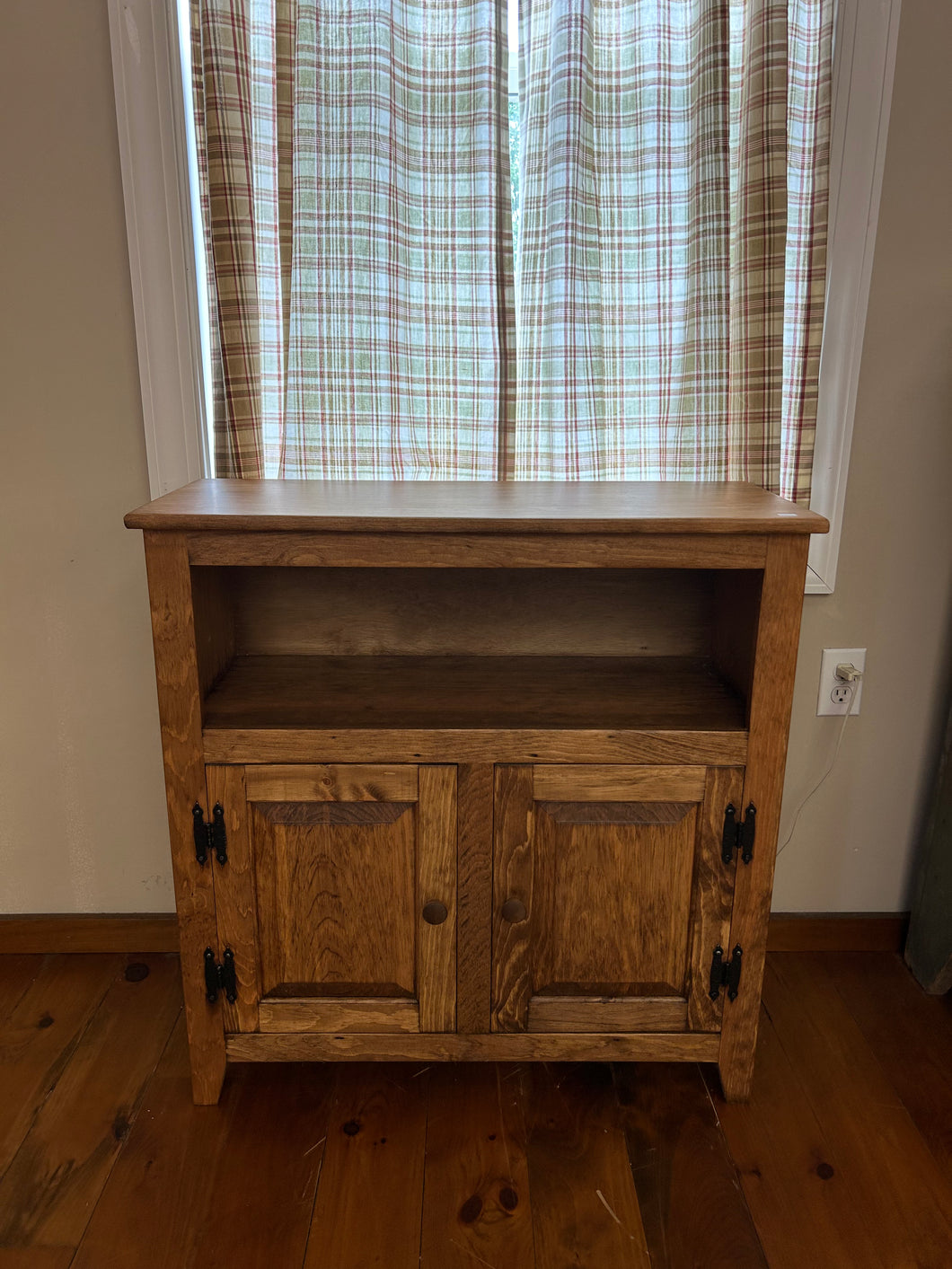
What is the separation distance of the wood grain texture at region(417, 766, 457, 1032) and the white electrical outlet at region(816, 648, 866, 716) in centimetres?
79

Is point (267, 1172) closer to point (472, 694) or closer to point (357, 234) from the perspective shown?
point (472, 694)

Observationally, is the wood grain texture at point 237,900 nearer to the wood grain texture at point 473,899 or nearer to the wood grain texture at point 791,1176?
the wood grain texture at point 473,899

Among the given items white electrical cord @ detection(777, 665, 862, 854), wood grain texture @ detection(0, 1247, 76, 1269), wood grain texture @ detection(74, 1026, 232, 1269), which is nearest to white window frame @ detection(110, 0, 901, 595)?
white electrical cord @ detection(777, 665, 862, 854)

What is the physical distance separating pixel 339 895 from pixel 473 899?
190 millimetres

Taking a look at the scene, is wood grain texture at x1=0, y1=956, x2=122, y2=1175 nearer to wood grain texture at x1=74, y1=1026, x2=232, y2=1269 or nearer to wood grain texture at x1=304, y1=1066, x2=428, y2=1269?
wood grain texture at x1=74, y1=1026, x2=232, y2=1269

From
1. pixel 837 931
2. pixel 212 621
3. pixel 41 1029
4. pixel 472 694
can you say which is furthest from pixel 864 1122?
pixel 41 1029

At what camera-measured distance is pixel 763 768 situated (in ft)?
3.85

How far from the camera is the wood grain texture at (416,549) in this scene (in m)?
1.08

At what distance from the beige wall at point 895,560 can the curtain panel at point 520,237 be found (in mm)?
124

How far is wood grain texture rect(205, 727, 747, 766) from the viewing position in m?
1.15

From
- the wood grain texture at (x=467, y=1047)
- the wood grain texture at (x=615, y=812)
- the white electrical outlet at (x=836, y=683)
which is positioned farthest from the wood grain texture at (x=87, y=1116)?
the white electrical outlet at (x=836, y=683)

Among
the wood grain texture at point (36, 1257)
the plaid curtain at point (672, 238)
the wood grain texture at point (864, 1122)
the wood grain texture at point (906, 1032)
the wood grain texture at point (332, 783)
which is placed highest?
the plaid curtain at point (672, 238)

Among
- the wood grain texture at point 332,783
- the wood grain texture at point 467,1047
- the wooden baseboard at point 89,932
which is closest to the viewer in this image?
the wood grain texture at point 332,783

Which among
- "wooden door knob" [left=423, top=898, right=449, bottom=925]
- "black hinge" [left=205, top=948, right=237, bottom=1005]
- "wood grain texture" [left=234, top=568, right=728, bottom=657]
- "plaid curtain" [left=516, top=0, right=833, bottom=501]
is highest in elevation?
"plaid curtain" [left=516, top=0, right=833, bottom=501]
